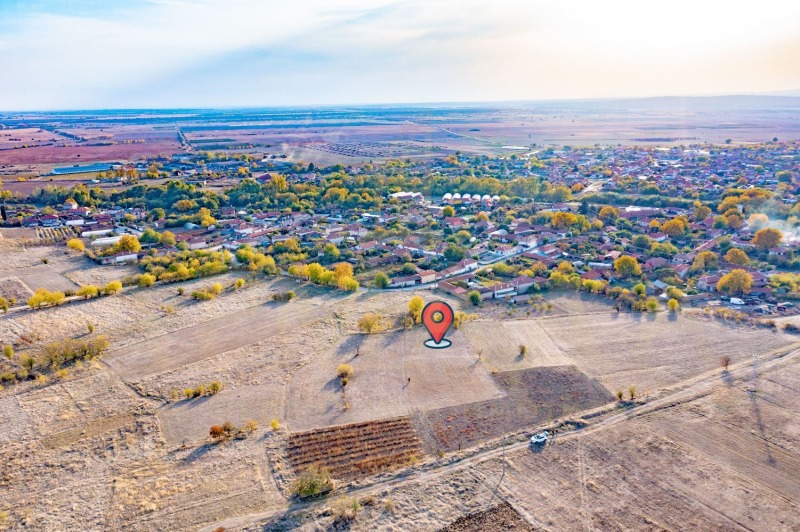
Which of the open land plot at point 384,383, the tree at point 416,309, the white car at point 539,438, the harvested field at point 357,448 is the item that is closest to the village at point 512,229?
the tree at point 416,309

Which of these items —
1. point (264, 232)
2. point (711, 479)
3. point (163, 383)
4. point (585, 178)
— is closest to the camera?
point (711, 479)

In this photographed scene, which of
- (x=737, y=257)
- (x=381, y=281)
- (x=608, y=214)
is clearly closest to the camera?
(x=381, y=281)

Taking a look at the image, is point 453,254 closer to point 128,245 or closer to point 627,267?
point 627,267

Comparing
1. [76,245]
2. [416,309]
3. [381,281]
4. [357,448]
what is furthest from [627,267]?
[76,245]

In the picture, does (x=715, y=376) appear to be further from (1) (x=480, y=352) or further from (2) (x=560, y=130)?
(2) (x=560, y=130)

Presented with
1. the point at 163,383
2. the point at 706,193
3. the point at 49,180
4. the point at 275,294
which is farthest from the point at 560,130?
the point at 163,383

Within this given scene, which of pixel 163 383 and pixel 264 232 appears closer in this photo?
pixel 163 383

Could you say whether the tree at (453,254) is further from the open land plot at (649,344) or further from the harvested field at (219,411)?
the harvested field at (219,411)
